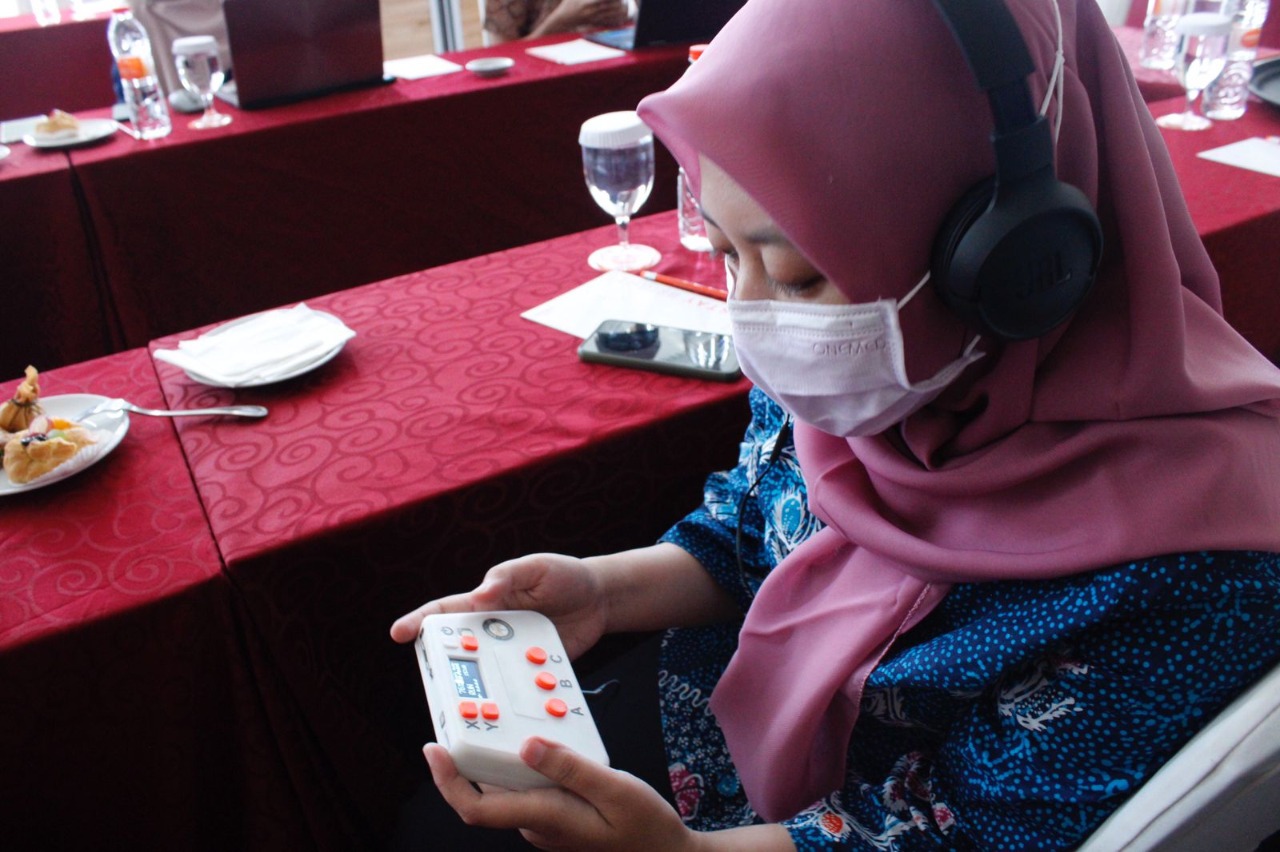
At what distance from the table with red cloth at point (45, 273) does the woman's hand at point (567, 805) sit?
155 cm

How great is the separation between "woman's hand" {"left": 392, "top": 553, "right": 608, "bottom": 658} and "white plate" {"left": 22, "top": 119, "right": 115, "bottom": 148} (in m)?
1.44

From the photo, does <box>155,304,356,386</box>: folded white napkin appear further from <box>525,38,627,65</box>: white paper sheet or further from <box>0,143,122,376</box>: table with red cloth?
<box>525,38,627,65</box>: white paper sheet

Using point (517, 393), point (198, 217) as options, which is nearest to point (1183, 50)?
point (517, 393)

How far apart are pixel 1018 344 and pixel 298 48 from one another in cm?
176

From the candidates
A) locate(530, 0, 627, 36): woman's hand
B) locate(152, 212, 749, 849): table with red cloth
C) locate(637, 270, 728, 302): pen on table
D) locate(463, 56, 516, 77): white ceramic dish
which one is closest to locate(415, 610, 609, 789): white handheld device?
locate(152, 212, 749, 849): table with red cloth

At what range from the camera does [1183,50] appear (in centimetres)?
167

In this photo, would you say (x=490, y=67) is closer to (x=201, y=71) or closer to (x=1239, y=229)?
(x=201, y=71)

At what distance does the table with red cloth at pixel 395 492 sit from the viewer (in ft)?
2.53

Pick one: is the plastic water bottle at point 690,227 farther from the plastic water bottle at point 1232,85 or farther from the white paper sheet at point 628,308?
the plastic water bottle at point 1232,85

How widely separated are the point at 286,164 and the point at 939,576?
165 centimetres

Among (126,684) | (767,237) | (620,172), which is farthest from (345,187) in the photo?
(767,237)

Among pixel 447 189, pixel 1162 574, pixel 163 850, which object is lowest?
pixel 163 850

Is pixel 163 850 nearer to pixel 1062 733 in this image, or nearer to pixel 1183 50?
pixel 1062 733

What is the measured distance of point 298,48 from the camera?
1855 mm
